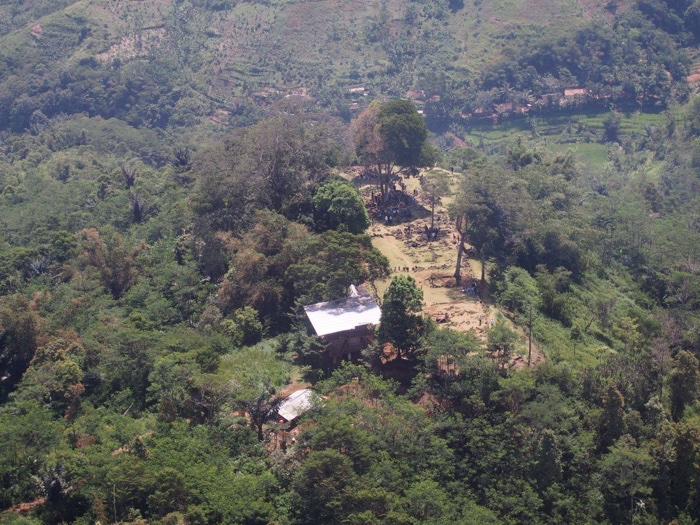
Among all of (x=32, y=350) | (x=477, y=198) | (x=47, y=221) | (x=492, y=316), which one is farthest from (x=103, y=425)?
(x=47, y=221)

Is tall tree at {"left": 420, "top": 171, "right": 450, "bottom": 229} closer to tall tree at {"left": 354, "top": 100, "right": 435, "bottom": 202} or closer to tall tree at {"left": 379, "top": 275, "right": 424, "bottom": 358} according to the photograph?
tall tree at {"left": 354, "top": 100, "right": 435, "bottom": 202}

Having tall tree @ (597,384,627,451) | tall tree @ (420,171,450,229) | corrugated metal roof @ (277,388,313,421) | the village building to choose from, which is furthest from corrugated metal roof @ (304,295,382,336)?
tall tree @ (420,171,450,229)

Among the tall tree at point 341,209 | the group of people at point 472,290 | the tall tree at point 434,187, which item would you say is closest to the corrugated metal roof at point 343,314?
the group of people at point 472,290

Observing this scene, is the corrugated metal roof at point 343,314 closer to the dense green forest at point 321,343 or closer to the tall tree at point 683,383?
the dense green forest at point 321,343

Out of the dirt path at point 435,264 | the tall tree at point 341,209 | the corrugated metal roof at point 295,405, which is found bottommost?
the dirt path at point 435,264

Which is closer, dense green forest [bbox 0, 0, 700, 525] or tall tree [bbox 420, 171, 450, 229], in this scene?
dense green forest [bbox 0, 0, 700, 525]

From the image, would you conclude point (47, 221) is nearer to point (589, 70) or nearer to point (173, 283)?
point (173, 283)

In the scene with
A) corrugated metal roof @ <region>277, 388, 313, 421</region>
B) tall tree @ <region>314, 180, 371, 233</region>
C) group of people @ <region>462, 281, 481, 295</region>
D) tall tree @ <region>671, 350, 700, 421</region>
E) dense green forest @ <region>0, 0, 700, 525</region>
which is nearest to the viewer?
dense green forest @ <region>0, 0, 700, 525</region>
